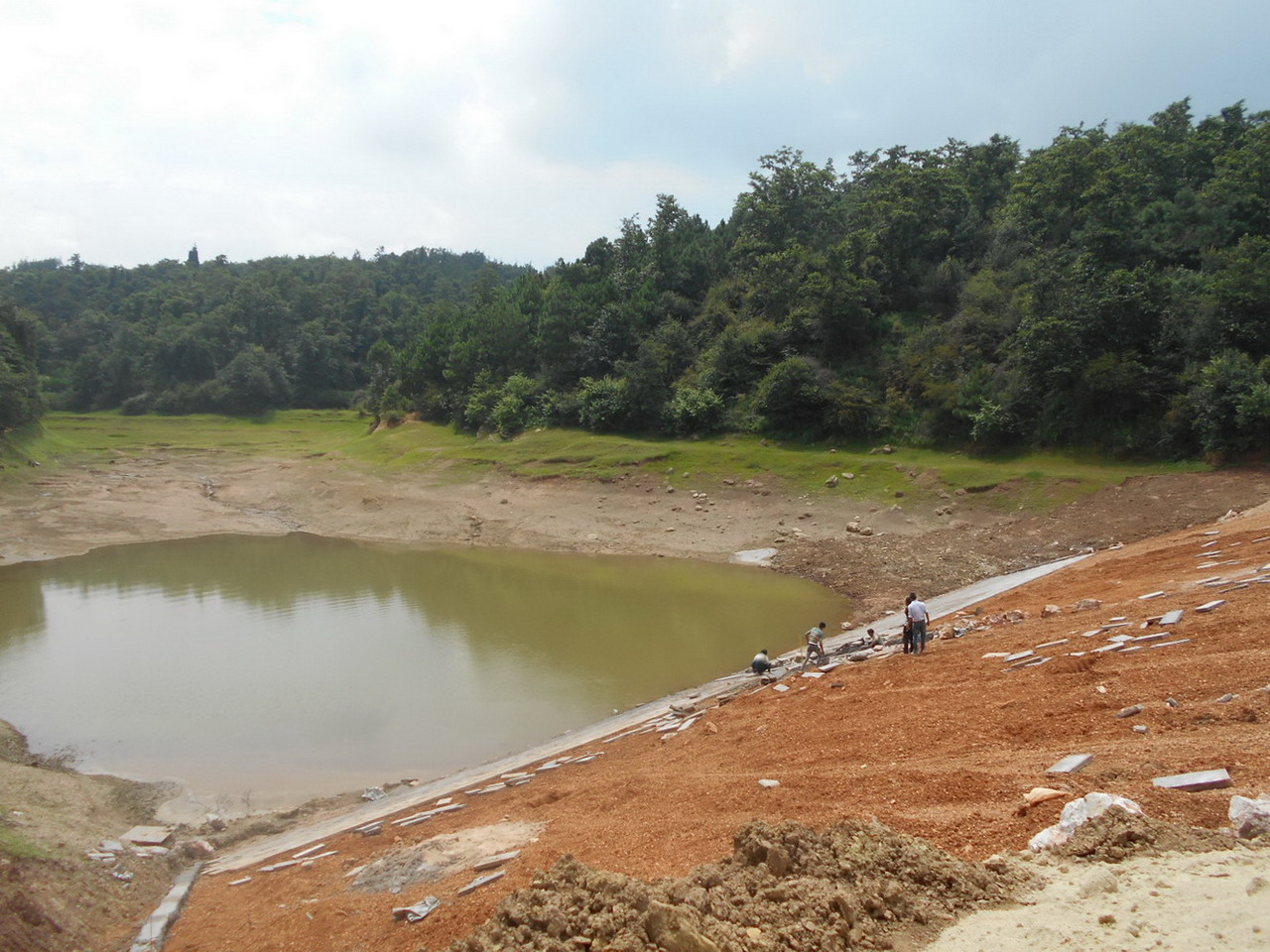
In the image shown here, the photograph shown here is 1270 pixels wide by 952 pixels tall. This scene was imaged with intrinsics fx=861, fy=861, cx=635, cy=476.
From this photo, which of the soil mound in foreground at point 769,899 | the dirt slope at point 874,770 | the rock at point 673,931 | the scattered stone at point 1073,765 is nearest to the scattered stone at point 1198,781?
the dirt slope at point 874,770

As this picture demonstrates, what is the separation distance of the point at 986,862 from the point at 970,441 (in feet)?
102

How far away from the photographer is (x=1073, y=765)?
791 centimetres

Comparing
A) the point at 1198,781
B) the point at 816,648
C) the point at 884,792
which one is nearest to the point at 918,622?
the point at 816,648

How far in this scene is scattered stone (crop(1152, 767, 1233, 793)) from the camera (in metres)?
6.82

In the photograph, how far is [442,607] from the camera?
996 inches

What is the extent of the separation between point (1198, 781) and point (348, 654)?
17945 mm

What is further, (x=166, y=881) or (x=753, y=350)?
(x=753, y=350)

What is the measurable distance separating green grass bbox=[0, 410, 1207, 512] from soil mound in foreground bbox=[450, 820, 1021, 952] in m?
24.7

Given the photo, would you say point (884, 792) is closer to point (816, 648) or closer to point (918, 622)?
point (918, 622)

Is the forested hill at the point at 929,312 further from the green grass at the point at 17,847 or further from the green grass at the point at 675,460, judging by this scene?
the green grass at the point at 17,847

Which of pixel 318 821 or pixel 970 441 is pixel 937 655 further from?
pixel 970 441

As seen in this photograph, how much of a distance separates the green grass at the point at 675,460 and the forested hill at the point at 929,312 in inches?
56.2

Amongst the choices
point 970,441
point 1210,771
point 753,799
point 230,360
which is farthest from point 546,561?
point 230,360

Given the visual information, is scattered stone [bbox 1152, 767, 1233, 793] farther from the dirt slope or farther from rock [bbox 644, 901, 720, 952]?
rock [bbox 644, 901, 720, 952]
